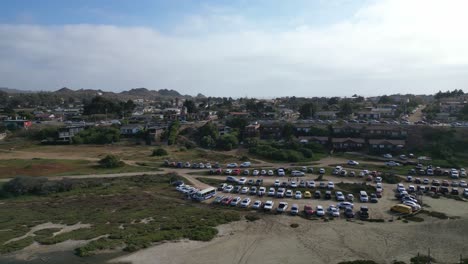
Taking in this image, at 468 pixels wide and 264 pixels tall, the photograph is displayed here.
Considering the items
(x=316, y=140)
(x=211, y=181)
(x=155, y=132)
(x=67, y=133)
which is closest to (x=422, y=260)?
(x=211, y=181)

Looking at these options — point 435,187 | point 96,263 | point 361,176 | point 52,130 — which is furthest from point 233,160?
point 52,130

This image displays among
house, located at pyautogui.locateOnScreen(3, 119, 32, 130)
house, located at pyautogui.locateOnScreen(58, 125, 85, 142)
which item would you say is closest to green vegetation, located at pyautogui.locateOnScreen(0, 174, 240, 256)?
house, located at pyautogui.locateOnScreen(58, 125, 85, 142)

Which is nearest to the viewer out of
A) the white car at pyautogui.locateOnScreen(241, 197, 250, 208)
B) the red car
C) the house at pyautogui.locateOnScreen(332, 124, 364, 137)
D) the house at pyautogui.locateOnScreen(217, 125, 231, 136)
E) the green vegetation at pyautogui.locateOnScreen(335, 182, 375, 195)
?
the red car

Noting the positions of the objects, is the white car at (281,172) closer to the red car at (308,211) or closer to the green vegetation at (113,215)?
the red car at (308,211)

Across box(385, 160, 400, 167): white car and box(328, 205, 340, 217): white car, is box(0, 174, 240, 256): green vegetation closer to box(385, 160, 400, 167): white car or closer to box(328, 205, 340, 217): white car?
box(328, 205, 340, 217): white car

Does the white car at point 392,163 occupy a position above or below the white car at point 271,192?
above

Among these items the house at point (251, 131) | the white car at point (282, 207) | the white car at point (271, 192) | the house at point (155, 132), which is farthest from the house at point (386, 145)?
the house at point (155, 132)

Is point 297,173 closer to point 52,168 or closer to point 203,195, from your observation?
point 203,195
